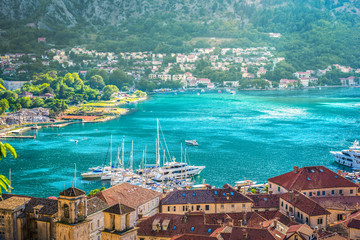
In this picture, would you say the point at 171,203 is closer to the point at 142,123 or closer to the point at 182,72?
the point at 142,123

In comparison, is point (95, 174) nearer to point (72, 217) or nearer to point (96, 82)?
point (72, 217)

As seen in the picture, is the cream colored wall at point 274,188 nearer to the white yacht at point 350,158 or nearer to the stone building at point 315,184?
the stone building at point 315,184

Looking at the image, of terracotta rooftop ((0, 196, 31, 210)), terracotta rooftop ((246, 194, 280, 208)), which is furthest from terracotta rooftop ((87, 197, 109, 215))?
terracotta rooftop ((246, 194, 280, 208))

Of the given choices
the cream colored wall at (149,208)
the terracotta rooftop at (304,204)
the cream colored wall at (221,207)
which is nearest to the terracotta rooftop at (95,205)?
the cream colored wall at (149,208)

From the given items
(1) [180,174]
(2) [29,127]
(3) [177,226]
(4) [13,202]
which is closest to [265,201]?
(3) [177,226]

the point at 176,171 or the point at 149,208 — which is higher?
the point at 149,208

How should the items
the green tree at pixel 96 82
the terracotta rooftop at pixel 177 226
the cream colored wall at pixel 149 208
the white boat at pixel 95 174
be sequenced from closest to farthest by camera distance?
Result: 1. the terracotta rooftop at pixel 177 226
2. the cream colored wall at pixel 149 208
3. the white boat at pixel 95 174
4. the green tree at pixel 96 82

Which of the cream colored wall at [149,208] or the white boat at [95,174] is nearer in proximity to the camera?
the cream colored wall at [149,208]

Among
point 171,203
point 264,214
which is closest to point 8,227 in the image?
point 171,203
